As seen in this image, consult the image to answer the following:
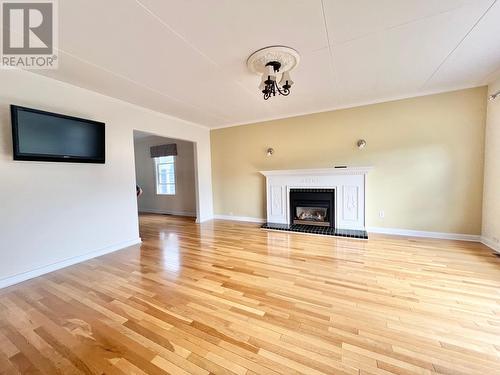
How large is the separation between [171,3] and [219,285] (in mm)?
2567

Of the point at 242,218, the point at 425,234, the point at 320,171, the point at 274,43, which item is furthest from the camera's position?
the point at 242,218

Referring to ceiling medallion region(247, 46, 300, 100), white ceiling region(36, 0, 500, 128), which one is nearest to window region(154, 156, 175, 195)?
white ceiling region(36, 0, 500, 128)

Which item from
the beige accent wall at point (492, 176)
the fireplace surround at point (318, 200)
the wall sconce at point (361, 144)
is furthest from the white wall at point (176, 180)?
the beige accent wall at point (492, 176)

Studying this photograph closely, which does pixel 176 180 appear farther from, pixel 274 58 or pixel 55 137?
pixel 274 58

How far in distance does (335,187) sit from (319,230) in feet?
3.03

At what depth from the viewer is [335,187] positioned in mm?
4152

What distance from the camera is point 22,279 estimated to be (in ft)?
7.98

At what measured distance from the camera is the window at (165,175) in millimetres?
6770

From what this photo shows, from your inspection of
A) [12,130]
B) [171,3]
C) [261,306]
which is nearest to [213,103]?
[171,3]

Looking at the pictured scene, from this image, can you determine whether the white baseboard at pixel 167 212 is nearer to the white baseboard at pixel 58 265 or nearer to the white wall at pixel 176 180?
the white wall at pixel 176 180
